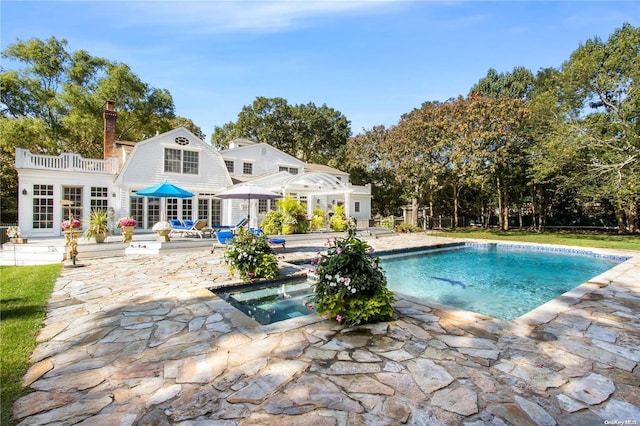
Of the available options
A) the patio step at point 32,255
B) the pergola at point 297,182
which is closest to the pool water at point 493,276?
the pergola at point 297,182

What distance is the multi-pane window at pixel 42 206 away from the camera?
14.0 metres

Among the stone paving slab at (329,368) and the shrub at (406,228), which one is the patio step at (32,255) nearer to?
the stone paving slab at (329,368)

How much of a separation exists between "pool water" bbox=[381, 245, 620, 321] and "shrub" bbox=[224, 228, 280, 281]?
319 centimetres

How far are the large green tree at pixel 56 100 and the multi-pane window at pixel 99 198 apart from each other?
10.1 meters

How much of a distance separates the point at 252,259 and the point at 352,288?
3.20m

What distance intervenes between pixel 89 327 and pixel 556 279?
1124cm

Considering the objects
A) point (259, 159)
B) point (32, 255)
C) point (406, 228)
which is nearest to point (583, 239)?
point (406, 228)

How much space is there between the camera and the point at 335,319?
4371 mm

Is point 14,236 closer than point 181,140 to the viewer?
Yes

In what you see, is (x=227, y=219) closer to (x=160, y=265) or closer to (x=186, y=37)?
(x=160, y=265)

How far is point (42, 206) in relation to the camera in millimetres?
14164

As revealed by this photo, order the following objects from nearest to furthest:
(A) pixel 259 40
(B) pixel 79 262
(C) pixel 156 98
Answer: (B) pixel 79 262, (A) pixel 259 40, (C) pixel 156 98

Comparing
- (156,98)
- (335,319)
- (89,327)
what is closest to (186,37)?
(89,327)

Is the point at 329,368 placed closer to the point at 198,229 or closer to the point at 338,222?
the point at 198,229
